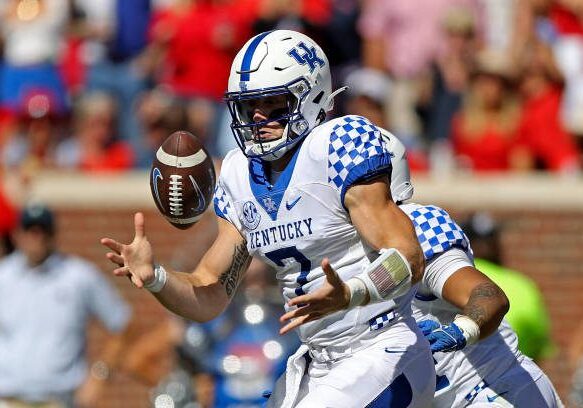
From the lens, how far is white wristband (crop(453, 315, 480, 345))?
5082 mm

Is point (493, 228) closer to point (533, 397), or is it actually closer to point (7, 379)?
point (533, 397)

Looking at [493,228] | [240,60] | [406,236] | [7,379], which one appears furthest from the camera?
[7,379]

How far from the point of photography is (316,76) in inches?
211

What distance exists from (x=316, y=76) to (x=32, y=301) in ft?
15.8

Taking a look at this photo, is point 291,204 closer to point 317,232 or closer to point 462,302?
Answer: point 317,232

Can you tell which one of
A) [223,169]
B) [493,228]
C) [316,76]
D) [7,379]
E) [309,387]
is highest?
[316,76]

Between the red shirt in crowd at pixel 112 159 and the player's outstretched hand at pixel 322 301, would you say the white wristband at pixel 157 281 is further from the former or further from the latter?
the red shirt in crowd at pixel 112 159

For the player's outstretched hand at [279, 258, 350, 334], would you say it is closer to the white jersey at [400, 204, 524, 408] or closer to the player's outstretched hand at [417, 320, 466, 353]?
the player's outstretched hand at [417, 320, 466, 353]

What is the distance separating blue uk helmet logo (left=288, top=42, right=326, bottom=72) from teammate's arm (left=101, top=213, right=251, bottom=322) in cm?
66

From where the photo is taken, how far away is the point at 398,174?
564 cm

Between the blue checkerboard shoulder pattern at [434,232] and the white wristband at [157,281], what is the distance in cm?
90

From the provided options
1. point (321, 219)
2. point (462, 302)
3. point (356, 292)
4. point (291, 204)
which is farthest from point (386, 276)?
point (462, 302)

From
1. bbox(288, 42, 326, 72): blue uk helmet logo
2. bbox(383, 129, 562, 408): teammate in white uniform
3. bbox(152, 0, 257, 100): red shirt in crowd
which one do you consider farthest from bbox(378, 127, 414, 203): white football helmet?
bbox(152, 0, 257, 100): red shirt in crowd

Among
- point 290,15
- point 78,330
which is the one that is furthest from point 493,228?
point 290,15
